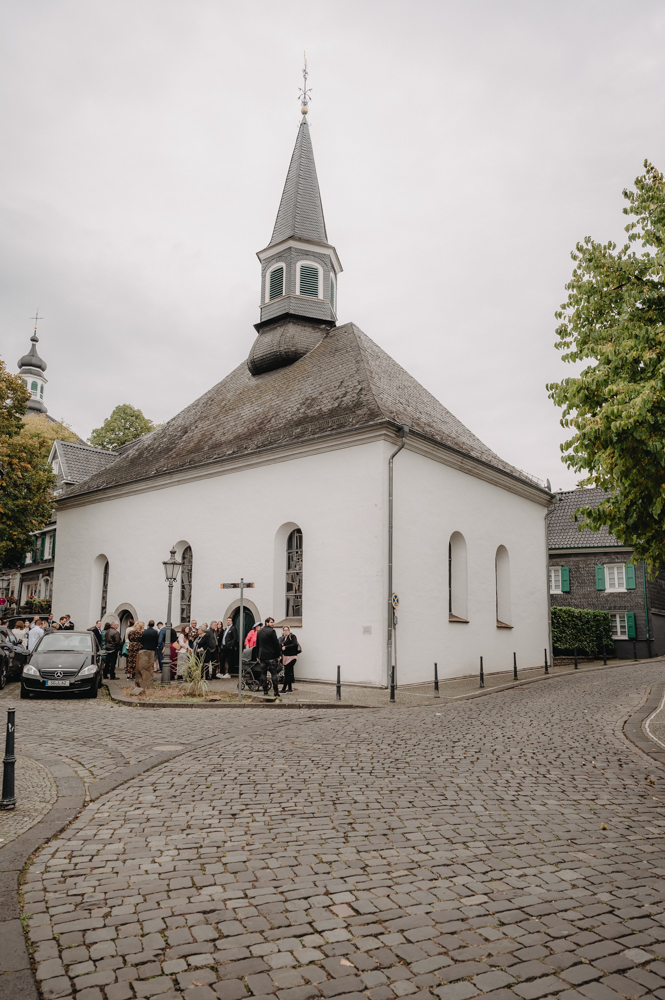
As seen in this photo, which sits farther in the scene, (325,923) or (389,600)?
(389,600)

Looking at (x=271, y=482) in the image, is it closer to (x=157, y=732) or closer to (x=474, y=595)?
(x=474, y=595)

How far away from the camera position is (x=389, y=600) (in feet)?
57.2

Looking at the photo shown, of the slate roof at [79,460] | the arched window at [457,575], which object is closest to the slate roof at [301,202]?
the arched window at [457,575]

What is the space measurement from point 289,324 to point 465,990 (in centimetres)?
2426

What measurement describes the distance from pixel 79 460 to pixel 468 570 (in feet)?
71.3

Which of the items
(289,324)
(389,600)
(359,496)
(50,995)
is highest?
(289,324)

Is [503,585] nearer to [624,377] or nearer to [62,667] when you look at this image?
[62,667]

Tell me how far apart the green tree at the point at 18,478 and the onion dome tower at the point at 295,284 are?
29.8 feet

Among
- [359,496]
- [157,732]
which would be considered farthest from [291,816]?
[359,496]

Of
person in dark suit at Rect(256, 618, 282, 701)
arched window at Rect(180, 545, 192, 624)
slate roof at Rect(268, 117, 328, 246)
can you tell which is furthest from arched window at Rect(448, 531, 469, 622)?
slate roof at Rect(268, 117, 328, 246)

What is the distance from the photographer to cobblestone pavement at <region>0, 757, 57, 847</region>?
5.81m

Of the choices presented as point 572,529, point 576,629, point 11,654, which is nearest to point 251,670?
point 11,654

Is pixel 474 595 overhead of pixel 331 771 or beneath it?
overhead

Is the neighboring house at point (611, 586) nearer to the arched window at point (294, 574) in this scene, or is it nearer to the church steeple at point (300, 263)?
the church steeple at point (300, 263)
